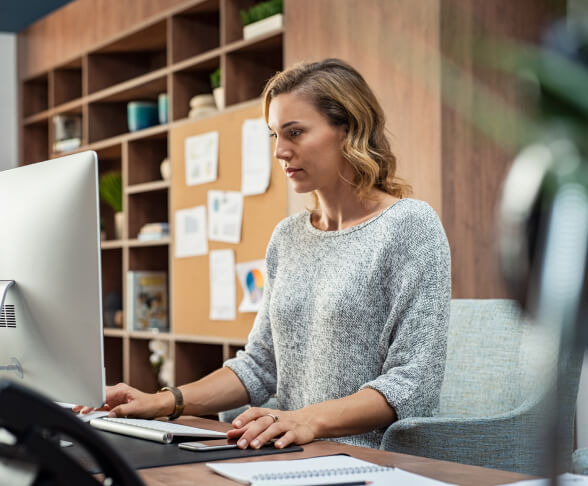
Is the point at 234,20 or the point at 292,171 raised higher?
the point at 234,20

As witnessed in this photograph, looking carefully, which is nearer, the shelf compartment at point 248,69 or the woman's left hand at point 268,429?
the woman's left hand at point 268,429

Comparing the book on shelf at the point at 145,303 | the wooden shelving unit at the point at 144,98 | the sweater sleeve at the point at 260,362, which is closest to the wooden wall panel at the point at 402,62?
the wooden shelving unit at the point at 144,98

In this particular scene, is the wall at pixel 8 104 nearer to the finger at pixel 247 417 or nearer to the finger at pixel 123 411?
the finger at pixel 123 411

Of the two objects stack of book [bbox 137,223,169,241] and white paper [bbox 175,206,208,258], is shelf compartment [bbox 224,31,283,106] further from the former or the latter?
stack of book [bbox 137,223,169,241]

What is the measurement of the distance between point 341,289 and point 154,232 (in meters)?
2.57

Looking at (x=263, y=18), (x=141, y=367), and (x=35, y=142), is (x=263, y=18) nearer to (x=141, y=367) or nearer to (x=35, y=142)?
(x=141, y=367)

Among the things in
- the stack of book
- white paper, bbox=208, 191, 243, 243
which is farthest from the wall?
white paper, bbox=208, 191, 243, 243

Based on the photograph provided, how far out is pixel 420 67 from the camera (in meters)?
2.53

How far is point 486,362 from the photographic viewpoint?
1824mm

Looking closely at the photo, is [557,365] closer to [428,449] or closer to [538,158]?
[538,158]

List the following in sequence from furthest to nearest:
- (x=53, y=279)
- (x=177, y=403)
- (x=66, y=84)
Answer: (x=66, y=84), (x=177, y=403), (x=53, y=279)

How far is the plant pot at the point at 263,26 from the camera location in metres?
3.19

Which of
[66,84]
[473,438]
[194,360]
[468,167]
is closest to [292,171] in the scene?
[473,438]

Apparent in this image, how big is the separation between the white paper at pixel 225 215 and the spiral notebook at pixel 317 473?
235cm
